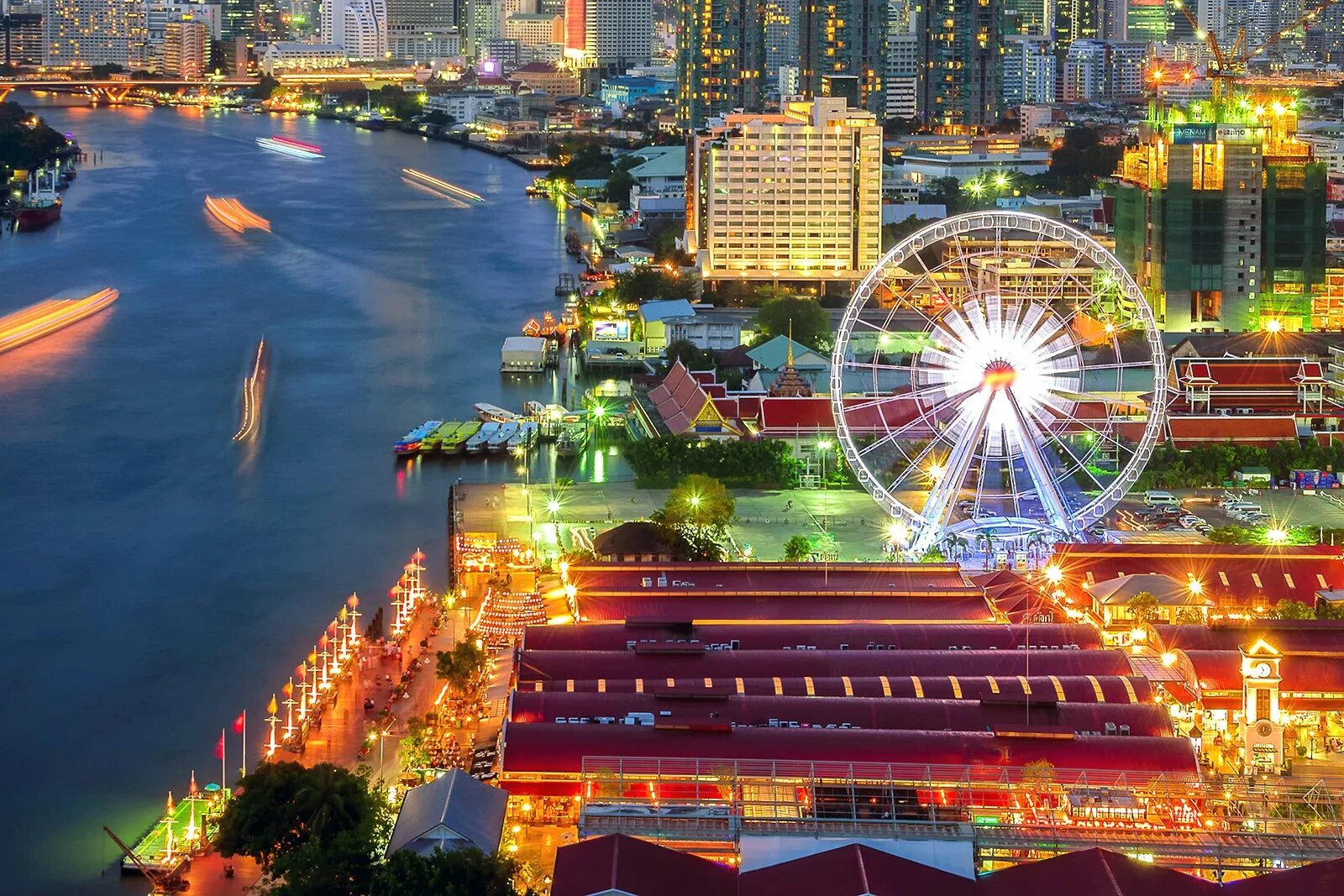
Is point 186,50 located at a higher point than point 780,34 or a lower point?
higher

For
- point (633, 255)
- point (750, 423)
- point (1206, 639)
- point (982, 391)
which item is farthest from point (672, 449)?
point (633, 255)

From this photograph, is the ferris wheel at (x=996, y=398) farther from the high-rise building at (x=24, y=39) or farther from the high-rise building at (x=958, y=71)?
the high-rise building at (x=24, y=39)

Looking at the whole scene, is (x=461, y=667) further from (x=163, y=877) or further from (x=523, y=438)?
(x=523, y=438)

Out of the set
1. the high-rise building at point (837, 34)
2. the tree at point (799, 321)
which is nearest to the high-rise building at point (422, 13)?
the high-rise building at point (837, 34)

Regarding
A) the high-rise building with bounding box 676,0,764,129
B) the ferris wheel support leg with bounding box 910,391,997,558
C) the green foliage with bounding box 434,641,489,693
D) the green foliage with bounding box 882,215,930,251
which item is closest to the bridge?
the high-rise building with bounding box 676,0,764,129

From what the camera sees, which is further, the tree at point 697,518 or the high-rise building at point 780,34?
the high-rise building at point 780,34

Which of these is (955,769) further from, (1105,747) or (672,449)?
(672,449)

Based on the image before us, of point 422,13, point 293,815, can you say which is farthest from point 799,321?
point 422,13
